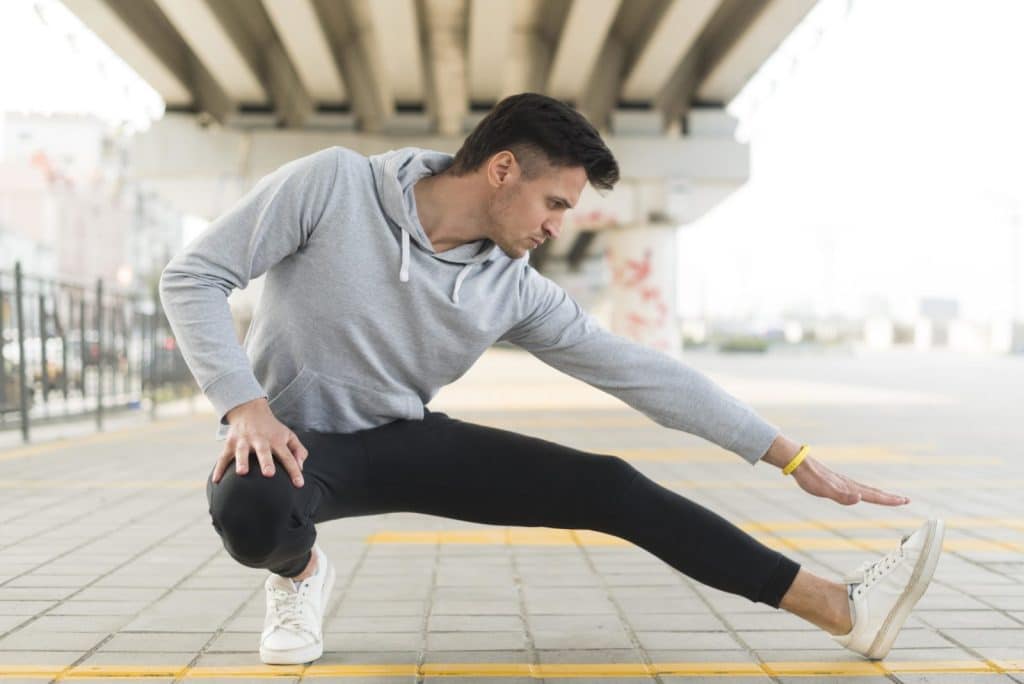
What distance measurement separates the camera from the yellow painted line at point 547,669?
9.80ft

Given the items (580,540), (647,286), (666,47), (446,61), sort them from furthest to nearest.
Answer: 1. (647,286)
2. (446,61)
3. (666,47)
4. (580,540)

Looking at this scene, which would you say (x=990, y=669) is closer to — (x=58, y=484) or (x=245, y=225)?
(x=245, y=225)

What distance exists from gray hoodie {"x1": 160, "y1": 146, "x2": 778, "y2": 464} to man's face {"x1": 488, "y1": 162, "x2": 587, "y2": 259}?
0.17 metres

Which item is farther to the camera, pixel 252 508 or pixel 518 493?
pixel 518 493

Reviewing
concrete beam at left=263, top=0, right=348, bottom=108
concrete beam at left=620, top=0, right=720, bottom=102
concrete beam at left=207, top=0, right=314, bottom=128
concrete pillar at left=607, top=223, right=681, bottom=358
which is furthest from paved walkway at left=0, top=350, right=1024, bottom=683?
concrete pillar at left=607, top=223, right=681, bottom=358

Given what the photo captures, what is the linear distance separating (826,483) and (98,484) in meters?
5.38

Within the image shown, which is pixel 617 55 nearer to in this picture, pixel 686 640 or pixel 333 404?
pixel 686 640

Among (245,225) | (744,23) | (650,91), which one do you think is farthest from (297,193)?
(650,91)

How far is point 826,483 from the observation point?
2939 millimetres

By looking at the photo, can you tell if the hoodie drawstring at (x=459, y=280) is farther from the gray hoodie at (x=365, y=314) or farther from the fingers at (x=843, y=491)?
the fingers at (x=843, y=491)

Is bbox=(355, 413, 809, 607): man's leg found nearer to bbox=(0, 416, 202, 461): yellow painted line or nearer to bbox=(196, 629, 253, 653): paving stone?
bbox=(196, 629, 253, 653): paving stone

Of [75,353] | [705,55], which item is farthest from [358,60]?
[75,353]

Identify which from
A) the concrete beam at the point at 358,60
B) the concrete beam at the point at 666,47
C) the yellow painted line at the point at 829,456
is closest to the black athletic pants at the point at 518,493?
the yellow painted line at the point at 829,456

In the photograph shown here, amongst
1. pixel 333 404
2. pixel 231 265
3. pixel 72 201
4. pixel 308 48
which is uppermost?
pixel 72 201
